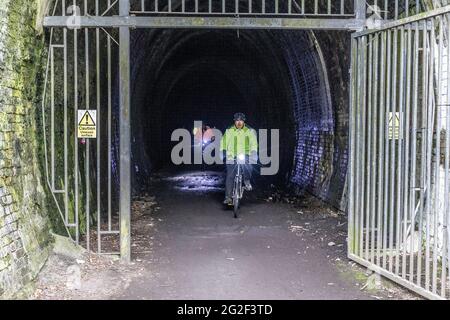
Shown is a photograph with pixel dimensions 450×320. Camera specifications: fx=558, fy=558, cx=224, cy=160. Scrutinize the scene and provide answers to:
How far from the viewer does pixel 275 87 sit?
18.1m

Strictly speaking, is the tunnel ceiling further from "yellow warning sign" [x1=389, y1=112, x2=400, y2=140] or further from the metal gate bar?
"yellow warning sign" [x1=389, y1=112, x2=400, y2=140]

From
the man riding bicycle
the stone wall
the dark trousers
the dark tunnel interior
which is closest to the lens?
the stone wall

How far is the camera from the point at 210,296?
577 cm

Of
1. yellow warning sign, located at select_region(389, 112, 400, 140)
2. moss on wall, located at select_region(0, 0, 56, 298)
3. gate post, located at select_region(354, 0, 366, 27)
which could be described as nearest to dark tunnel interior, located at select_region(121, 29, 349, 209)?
gate post, located at select_region(354, 0, 366, 27)

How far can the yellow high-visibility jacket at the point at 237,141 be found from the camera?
11.1 m

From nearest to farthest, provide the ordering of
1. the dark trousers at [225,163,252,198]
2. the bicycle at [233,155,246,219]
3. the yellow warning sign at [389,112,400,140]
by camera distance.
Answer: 1. the yellow warning sign at [389,112,400,140]
2. the bicycle at [233,155,246,219]
3. the dark trousers at [225,163,252,198]

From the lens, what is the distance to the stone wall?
18.1 ft

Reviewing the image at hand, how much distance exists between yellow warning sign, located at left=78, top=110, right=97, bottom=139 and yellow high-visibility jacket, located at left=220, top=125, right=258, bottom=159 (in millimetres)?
4213

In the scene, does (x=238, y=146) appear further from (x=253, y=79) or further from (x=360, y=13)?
(x=253, y=79)

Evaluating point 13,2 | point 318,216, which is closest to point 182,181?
point 318,216

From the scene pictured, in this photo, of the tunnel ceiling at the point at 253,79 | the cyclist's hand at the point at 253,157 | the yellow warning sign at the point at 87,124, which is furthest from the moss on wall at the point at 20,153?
the cyclist's hand at the point at 253,157

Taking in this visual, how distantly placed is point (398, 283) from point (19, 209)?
13.6 ft

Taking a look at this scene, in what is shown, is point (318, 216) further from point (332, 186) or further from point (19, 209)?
point (19, 209)

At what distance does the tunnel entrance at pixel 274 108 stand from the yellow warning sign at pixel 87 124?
14 centimetres
